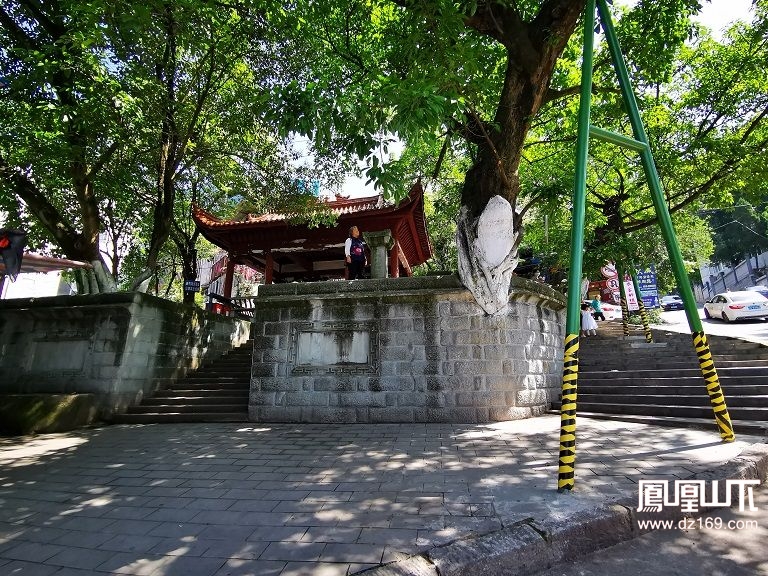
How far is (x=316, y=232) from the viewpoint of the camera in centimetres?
1187

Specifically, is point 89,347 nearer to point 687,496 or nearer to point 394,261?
point 394,261

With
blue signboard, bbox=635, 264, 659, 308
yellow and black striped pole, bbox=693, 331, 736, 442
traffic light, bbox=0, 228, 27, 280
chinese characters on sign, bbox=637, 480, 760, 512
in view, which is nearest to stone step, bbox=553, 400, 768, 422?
yellow and black striped pole, bbox=693, 331, 736, 442

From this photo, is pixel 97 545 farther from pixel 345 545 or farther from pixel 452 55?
pixel 452 55

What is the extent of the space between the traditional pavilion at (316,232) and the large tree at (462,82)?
11.5ft

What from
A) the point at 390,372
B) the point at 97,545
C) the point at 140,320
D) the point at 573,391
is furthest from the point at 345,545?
the point at 140,320

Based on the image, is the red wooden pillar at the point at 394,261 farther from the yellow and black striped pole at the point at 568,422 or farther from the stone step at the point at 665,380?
the yellow and black striped pole at the point at 568,422

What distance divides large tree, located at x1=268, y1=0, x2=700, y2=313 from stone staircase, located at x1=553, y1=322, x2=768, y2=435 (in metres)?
2.65

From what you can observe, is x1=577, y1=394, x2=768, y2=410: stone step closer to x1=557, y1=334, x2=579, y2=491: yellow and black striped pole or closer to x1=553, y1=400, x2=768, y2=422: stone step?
x1=553, y1=400, x2=768, y2=422: stone step

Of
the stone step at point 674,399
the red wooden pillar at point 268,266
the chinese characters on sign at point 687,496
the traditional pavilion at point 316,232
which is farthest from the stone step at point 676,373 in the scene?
the red wooden pillar at point 268,266

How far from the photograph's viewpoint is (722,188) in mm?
11086

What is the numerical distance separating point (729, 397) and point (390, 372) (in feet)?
16.4

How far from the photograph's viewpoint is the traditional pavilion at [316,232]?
1110 centimetres

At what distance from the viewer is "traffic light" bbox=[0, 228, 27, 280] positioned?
6617mm

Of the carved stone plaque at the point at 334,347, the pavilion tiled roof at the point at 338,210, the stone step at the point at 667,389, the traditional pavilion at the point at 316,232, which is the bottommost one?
the stone step at the point at 667,389
